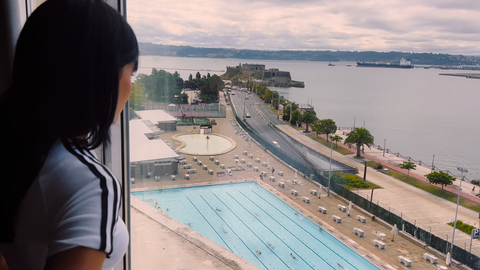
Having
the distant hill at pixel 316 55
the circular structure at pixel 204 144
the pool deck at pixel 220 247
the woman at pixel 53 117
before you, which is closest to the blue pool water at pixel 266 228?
the pool deck at pixel 220 247

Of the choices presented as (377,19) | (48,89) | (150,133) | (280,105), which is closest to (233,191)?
(280,105)

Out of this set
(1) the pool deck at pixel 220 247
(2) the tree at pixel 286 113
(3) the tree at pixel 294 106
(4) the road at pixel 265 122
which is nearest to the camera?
(1) the pool deck at pixel 220 247

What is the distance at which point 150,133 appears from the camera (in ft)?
5.54

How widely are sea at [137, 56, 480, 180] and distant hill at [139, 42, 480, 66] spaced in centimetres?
4

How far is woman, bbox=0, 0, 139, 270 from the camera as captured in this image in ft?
1.35

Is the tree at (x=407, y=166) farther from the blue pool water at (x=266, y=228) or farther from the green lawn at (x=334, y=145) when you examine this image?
the blue pool water at (x=266, y=228)

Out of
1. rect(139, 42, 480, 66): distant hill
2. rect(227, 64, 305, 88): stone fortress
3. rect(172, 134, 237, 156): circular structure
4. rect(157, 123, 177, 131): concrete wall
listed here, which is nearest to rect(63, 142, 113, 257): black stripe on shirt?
rect(139, 42, 480, 66): distant hill

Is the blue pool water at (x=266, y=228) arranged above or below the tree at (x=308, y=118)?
below

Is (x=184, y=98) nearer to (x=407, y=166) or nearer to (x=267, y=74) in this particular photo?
(x=267, y=74)

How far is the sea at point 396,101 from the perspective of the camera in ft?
5.97

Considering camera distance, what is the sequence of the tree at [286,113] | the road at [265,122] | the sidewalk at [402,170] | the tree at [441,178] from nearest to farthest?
the sidewalk at [402,170] → the tree at [441,178] → the road at [265,122] → the tree at [286,113]

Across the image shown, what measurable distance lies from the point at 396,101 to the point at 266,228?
1.59 metres

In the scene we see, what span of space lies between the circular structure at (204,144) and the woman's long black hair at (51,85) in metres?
1.54

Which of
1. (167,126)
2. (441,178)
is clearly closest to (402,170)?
(441,178)
